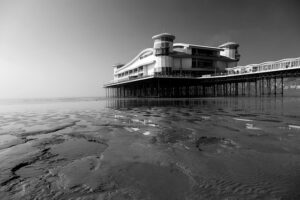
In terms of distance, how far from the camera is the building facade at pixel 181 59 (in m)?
60.4

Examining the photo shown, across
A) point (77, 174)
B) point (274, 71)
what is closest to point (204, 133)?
point (77, 174)

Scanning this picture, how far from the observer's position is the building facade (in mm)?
60438

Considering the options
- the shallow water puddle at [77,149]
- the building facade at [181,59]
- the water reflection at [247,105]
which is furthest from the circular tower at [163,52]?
the shallow water puddle at [77,149]

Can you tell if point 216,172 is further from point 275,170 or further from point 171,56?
point 171,56

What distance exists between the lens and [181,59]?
64.8 meters

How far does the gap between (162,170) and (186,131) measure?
4.26 metres

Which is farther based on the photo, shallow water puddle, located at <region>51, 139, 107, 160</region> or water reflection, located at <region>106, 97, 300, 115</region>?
water reflection, located at <region>106, 97, 300, 115</region>

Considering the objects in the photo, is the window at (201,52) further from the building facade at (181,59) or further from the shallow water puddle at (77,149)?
the shallow water puddle at (77,149)

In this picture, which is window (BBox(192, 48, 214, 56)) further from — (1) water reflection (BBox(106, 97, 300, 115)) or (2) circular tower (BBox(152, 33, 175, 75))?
(1) water reflection (BBox(106, 97, 300, 115))

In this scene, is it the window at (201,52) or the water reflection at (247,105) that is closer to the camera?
the water reflection at (247,105)

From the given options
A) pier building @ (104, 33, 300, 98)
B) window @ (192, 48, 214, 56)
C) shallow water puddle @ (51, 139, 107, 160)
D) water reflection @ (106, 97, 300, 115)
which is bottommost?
shallow water puddle @ (51, 139, 107, 160)

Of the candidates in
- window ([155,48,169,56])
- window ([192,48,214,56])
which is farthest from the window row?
window ([192,48,214,56])

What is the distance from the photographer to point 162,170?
434 cm

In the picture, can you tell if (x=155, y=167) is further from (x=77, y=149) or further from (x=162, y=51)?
(x=162, y=51)
